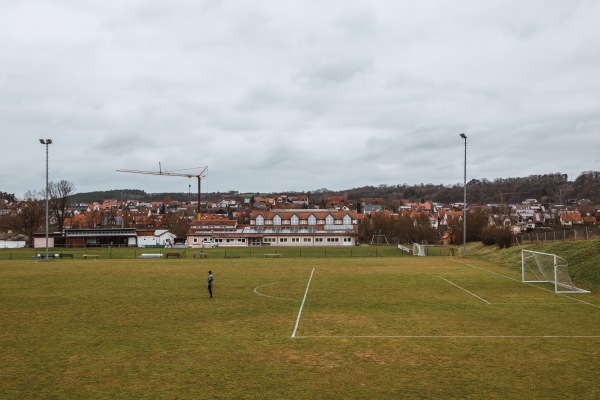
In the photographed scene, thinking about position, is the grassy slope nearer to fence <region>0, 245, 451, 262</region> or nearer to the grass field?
the grass field

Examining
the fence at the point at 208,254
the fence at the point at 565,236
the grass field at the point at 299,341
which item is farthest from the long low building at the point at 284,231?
the grass field at the point at 299,341

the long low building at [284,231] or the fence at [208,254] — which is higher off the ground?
the long low building at [284,231]

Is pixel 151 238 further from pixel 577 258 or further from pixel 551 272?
pixel 551 272

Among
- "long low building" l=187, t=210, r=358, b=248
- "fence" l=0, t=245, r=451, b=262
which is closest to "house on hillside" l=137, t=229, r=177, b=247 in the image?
"long low building" l=187, t=210, r=358, b=248

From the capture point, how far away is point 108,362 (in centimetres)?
1628

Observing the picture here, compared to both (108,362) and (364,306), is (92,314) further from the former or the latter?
(364,306)

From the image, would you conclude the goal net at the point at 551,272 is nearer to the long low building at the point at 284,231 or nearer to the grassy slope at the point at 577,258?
the grassy slope at the point at 577,258

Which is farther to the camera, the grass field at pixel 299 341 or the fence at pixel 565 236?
the fence at pixel 565 236

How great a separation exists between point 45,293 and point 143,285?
20.8 ft

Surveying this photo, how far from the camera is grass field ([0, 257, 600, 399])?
13859 mm

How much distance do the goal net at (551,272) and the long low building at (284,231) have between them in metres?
55.2

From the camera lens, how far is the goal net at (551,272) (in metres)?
32.2

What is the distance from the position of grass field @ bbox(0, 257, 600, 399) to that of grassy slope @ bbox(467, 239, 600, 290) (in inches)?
161

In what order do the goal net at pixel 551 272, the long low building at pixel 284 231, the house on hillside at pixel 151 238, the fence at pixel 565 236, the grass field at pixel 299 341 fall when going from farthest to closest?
1. the house on hillside at pixel 151 238
2. the long low building at pixel 284 231
3. the fence at pixel 565 236
4. the goal net at pixel 551 272
5. the grass field at pixel 299 341
